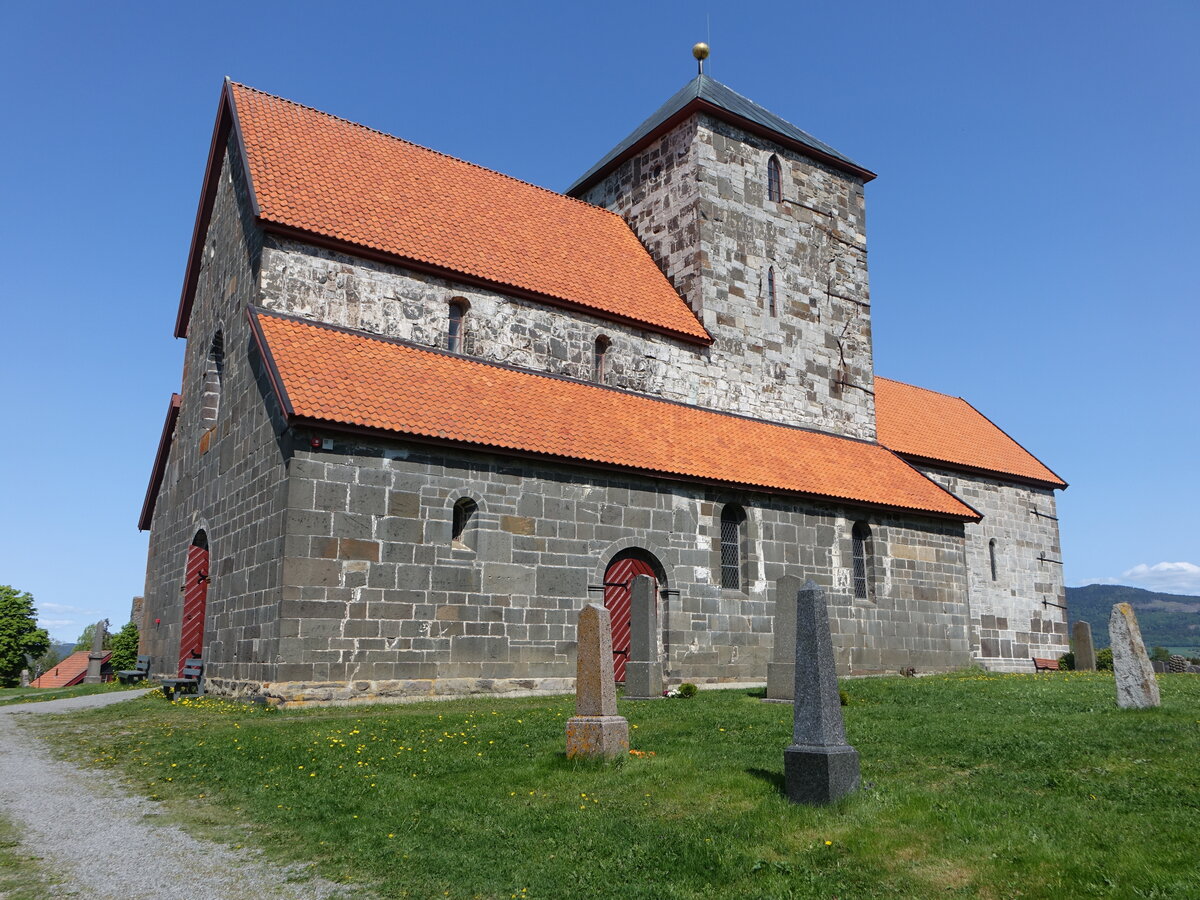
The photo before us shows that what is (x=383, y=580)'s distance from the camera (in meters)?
14.3

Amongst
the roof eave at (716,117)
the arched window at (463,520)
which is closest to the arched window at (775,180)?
the roof eave at (716,117)

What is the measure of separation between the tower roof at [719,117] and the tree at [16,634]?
28876 mm

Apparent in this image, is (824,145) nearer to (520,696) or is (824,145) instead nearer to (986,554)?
(986,554)

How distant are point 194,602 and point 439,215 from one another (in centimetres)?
942

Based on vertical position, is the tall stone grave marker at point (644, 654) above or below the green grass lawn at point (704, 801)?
above

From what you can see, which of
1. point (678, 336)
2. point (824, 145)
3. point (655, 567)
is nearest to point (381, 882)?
point (655, 567)

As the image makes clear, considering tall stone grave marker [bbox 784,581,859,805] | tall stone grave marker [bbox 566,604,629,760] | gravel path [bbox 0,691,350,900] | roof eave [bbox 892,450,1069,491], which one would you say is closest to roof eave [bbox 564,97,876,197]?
roof eave [bbox 892,450,1069,491]

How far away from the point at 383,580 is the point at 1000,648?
2113cm

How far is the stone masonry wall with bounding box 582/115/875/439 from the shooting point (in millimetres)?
22125

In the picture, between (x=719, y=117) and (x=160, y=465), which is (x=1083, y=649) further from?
(x=160, y=465)

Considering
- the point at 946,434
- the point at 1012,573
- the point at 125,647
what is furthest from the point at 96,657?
the point at 1012,573

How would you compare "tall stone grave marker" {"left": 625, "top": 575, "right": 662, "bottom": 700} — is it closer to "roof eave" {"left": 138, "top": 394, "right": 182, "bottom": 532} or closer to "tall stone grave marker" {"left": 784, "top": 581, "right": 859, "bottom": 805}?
"tall stone grave marker" {"left": 784, "top": 581, "right": 859, "bottom": 805}

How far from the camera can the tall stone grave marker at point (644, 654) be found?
554 inches

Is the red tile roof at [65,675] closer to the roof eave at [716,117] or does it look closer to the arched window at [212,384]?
the arched window at [212,384]
